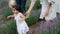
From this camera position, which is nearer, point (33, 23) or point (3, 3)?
point (33, 23)

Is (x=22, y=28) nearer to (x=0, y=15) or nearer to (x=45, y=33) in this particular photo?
(x=45, y=33)

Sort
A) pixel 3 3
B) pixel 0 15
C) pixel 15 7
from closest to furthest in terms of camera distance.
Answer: pixel 15 7 < pixel 0 15 < pixel 3 3

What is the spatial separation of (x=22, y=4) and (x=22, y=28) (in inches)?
17.3

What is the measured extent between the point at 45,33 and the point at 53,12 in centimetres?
48

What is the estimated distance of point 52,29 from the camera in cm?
617

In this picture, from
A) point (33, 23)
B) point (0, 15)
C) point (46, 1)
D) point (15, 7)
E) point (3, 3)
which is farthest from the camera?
point (3, 3)

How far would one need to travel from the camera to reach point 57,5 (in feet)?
21.4

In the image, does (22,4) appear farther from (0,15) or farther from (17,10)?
(0,15)

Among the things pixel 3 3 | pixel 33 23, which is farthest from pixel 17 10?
pixel 3 3

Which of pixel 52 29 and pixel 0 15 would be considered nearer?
pixel 52 29

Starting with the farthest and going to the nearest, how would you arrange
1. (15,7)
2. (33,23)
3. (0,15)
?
(0,15) < (33,23) < (15,7)

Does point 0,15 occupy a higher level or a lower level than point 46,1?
lower

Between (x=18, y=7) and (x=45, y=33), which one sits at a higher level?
(x=18, y=7)

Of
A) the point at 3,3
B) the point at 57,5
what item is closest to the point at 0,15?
the point at 3,3
